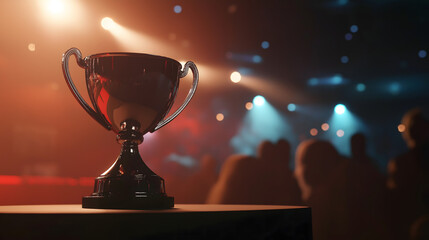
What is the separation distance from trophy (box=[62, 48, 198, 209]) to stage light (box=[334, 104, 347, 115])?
7.52 feet

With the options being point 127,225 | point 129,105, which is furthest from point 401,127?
point 127,225

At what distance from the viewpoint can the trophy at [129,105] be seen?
58 cm

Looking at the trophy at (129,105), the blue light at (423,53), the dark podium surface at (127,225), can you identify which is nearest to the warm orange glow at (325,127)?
the blue light at (423,53)

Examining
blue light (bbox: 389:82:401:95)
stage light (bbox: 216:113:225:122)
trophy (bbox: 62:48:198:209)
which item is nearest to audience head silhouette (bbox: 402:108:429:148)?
blue light (bbox: 389:82:401:95)

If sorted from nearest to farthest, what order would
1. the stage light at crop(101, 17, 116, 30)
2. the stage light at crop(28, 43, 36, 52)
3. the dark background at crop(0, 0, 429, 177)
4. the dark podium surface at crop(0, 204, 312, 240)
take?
the dark podium surface at crop(0, 204, 312, 240) < the stage light at crop(28, 43, 36, 52) < the stage light at crop(101, 17, 116, 30) < the dark background at crop(0, 0, 429, 177)

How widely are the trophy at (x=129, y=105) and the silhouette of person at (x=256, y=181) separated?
202cm

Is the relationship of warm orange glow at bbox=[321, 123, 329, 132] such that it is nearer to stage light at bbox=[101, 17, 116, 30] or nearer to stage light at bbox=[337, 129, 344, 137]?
stage light at bbox=[337, 129, 344, 137]

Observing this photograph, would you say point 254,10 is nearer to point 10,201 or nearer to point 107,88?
point 10,201

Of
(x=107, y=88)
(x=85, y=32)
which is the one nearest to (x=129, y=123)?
(x=107, y=88)

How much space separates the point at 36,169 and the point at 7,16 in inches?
32.8

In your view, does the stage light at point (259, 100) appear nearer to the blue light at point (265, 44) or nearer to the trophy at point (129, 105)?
the blue light at point (265, 44)

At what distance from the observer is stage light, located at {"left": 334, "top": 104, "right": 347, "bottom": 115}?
2.77 meters

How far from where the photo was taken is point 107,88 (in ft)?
1.94

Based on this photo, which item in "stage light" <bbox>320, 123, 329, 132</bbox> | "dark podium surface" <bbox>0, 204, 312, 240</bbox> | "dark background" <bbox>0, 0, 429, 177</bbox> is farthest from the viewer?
"stage light" <bbox>320, 123, 329, 132</bbox>
